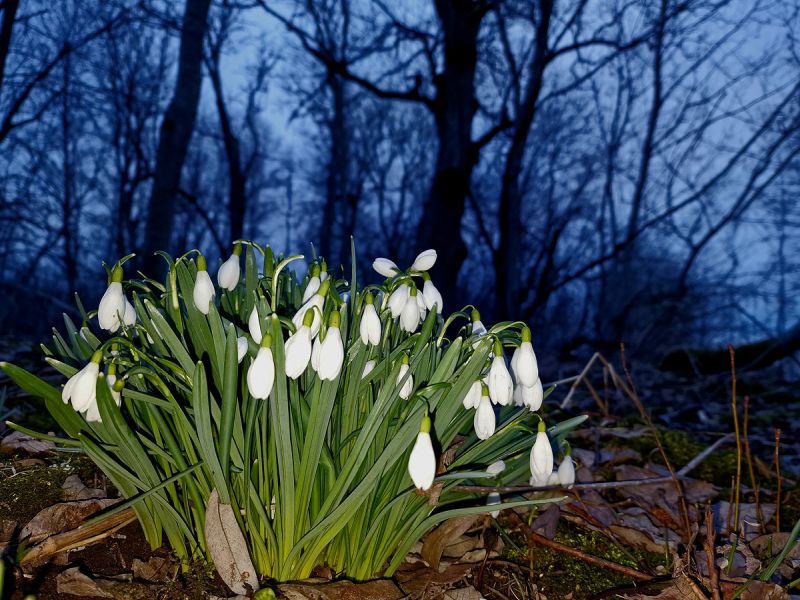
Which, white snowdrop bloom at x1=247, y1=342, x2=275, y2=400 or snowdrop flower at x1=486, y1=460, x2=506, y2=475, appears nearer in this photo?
white snowdrop bloom at x1=247, y1=342, x2=275, y2=400

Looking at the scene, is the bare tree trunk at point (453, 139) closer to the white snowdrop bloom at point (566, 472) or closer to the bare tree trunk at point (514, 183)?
the bare tree trunk at point (514, 183)

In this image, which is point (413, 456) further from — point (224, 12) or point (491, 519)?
point (224, 12)

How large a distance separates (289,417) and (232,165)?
38.4 ft

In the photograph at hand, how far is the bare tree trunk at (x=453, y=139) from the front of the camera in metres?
6.00

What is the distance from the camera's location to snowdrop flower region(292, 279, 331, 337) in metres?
1.14

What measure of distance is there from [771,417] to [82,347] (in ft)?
15.6

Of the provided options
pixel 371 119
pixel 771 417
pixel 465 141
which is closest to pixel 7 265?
pixel 465 141

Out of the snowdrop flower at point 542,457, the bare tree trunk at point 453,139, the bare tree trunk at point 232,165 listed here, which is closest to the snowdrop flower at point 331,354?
the snowdrop flower at point 542,457

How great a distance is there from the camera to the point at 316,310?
3.94 feet

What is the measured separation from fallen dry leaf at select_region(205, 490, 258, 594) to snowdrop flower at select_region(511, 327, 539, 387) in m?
0.65

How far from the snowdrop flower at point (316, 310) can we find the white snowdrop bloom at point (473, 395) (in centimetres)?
36

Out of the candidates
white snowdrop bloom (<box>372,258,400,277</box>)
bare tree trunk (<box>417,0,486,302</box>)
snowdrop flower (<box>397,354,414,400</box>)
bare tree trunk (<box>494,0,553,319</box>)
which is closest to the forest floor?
snowdrop flower (<box>397,354,414,400</box>)

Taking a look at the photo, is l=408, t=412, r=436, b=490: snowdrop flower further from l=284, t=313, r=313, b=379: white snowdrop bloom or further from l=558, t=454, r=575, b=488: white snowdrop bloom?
l=558, t=454, r=575, b=488: white snowdrop bloom

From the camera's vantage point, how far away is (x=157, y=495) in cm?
128
